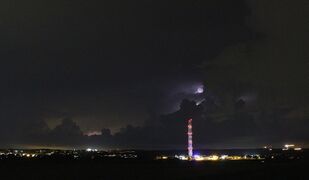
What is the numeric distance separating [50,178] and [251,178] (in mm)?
31649

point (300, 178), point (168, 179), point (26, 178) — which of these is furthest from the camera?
point (26, 178)

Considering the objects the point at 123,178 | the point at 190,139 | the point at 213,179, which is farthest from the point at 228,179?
the point at 190,139

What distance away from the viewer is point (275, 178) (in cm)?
6431

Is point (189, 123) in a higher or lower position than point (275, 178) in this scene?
higher

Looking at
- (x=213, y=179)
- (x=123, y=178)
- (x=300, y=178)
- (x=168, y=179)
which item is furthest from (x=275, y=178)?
(x=123, y=178)

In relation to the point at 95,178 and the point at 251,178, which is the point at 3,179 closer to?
the point at 95,178

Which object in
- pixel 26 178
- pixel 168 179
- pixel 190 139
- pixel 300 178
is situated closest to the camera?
pixel 300 178

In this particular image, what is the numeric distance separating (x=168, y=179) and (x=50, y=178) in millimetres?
19098

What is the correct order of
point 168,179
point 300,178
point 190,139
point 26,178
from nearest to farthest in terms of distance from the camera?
point 300,178
point 168,179
point 26,178
point 190,139

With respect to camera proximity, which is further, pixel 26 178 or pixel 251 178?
pixel 26 178

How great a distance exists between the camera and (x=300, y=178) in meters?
62.9

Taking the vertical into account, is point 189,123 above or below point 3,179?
above

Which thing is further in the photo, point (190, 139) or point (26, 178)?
point (190, 139)

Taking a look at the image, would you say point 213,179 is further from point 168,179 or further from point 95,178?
point 95,178
